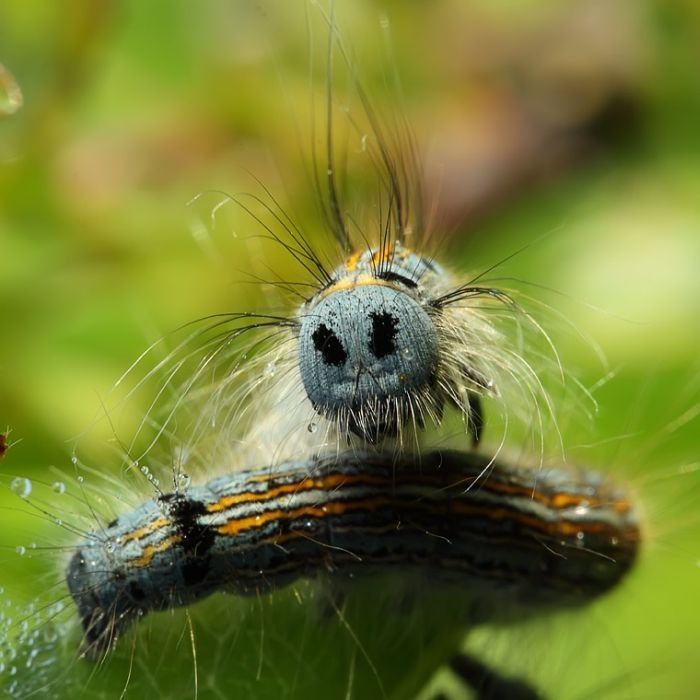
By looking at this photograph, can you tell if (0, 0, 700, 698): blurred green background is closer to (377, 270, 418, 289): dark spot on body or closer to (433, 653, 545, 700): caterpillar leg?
(433, 653, 545, 700): caterpillar leg

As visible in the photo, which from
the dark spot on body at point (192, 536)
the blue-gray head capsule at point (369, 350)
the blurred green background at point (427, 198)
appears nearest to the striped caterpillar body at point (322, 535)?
the dark spot on body at point (192, 536)

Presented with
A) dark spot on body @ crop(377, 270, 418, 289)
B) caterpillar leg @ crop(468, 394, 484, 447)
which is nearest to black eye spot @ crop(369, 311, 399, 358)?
dark spot on body @ crop(377, 270, 418, 289)

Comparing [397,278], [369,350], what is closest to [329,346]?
[369,350]

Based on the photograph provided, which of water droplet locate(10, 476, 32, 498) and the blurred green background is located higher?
the blurred green background

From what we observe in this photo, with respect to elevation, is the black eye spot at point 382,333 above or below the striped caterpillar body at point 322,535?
above

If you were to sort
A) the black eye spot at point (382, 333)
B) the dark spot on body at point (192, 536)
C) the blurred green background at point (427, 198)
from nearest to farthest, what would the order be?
the black eye spot at point (382, 333), the dark spot on body at point (192, 536), the blurred green background at point (427, 198)

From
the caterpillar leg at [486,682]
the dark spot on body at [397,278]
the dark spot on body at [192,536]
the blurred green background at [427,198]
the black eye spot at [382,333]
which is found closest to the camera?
the black eye spot at [382,333]

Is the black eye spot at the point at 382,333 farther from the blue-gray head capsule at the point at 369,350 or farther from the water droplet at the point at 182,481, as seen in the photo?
the water droplet at the point at 182,481
